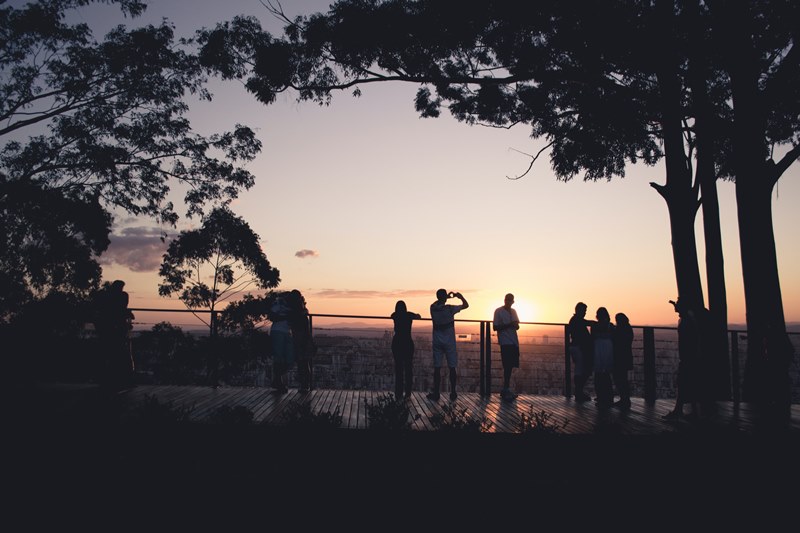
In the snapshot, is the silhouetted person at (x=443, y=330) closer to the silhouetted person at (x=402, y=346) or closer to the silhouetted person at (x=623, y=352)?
the silhouetted person at (x=402, y=346)

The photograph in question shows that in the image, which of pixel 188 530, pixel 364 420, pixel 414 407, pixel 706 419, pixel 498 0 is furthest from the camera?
pixel 498 0

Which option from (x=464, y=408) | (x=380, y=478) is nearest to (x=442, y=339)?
(x=464, y=408)

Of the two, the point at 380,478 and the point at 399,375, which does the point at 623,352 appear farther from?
the point at 380,478

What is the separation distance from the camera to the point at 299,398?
916 centimetres

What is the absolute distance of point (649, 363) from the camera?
10102mm

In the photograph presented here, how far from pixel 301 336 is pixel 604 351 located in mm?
5361

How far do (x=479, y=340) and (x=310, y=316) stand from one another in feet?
11.1

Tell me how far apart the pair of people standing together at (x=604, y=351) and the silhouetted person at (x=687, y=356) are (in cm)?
112

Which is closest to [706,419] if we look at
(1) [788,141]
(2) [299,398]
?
(2) [299,398]

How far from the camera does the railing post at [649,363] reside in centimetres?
1003

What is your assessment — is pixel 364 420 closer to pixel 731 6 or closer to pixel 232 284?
pixel 731 6

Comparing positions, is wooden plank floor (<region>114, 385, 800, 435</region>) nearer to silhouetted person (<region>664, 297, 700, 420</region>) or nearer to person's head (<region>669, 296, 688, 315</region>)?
silhouetted person (<region>664, 297, 700, 420</region>)

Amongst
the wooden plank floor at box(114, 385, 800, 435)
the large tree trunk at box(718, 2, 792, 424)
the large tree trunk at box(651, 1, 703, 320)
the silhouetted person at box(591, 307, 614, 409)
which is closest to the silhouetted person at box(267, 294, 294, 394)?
the wooden plank floor at box(114, 385, 800, 435)

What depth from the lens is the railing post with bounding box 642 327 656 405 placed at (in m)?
10.0
